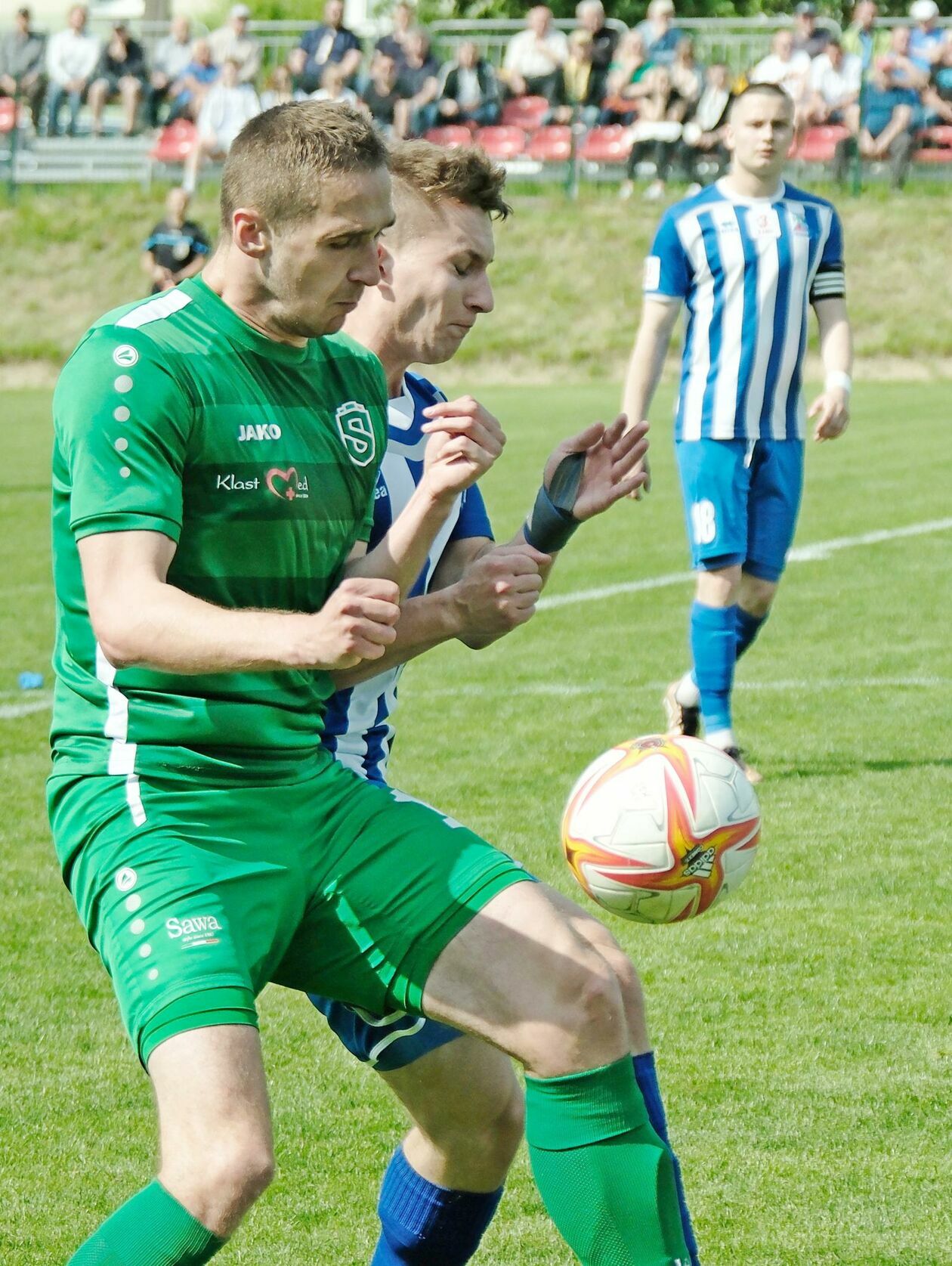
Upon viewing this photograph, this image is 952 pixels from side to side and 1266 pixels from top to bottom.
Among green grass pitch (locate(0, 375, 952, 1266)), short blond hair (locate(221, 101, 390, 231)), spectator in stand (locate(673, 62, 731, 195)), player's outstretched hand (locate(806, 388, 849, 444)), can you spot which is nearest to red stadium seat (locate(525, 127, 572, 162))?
spectator in stand (locate(673, 62, 731, 195))

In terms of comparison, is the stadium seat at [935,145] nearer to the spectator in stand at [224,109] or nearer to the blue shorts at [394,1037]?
the spectator in stand at [224,109]

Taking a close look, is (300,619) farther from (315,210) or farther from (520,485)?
(520,485)

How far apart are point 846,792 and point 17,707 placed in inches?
146

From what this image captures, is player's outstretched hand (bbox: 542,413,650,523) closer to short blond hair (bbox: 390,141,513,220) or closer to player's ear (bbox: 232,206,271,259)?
short blond hair (bbox: 390,141,513,220)

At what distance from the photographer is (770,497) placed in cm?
721

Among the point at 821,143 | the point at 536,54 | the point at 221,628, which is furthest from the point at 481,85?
the point at 221,628

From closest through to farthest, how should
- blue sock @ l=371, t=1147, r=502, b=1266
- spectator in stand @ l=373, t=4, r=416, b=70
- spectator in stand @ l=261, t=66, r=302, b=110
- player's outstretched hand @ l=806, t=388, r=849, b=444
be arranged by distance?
blue sock @ l=371, t=1147, r=502, b=1266 → player's outstretched hand @ l=806, t=388, r=849, b=444 → spectator in stand @ l=373, t=4, r=416, b=70 → spectator in stand @ l=261, t=66, r=302, b=110

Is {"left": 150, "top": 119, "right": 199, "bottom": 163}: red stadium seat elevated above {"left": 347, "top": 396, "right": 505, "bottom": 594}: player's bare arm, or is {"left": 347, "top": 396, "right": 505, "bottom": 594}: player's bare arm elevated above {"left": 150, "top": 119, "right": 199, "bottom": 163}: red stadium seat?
{"left": 347, "top": 396, "right": 505, "bottom": 594}: player's bare arm

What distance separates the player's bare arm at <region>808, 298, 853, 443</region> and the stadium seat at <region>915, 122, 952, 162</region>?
60.4ft

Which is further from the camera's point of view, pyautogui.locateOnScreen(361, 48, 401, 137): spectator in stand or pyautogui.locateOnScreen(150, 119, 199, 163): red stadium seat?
pyautogui.locateOnScreen(150, 119, 199, 163): red stadium seat

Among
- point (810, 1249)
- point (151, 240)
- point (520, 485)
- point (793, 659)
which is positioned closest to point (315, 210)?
point (810, 1249)

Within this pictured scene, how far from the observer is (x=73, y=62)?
92.8 feet

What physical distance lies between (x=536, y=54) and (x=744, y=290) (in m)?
20.2

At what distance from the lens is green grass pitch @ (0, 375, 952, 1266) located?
11.9ft
